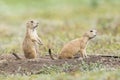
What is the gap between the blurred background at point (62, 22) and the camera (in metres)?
16.8

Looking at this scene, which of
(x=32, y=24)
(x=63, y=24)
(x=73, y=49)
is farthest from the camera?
Result: (x=63, y=24)

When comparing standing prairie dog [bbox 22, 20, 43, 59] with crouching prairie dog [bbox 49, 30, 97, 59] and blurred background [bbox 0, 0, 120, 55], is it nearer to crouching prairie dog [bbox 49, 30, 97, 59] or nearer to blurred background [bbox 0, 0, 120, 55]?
crouching prairie dog [bbox 49, 30, 97, 59]

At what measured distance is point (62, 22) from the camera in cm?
2422

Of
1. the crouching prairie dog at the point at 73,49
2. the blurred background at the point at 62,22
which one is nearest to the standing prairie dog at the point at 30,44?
the crouching prairie dog at the point at 73,49

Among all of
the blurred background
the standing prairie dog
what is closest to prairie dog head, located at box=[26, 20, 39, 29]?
the standing prairie dog

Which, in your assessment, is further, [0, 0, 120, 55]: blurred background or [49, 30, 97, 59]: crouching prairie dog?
[0, 0, 120, 55]: blurred background

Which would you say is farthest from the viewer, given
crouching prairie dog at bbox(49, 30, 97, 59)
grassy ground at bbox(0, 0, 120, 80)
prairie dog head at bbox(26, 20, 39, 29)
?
grassy ground at bbox(0, 0, 120, 80)

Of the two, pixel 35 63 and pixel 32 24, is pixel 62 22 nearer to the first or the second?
pixel 32 24

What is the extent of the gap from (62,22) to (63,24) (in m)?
1.10

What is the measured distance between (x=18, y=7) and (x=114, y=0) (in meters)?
5.68

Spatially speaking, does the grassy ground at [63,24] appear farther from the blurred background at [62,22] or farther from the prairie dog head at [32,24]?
the prairie dog head at [32,24]

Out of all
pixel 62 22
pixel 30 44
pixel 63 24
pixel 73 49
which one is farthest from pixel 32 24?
pixel 62 22

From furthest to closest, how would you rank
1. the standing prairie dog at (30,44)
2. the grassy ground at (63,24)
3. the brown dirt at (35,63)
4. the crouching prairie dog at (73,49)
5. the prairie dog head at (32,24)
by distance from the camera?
the grassy ground at (63,24)
the prairie dog head at (32,24)
the standing prairie dog at (30,44)
the crouching prairie dog at (73,49)
the brown dirt at (35,63)

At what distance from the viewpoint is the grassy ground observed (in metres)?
15.9
